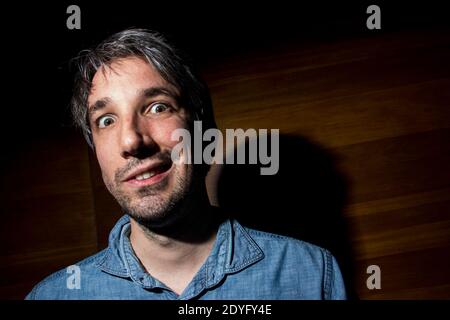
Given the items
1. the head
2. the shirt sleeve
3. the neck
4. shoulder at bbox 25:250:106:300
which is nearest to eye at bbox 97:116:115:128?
the head

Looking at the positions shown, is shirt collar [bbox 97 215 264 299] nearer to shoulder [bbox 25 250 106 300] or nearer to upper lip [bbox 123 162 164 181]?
shoulder [bbox 25 250 106 300]

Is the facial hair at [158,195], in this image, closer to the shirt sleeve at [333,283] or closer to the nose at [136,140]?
the nose at [136,140]

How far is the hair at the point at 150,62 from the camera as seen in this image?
1.23 metres

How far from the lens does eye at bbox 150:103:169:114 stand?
1.20m

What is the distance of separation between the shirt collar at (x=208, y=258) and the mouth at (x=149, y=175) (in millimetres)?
292

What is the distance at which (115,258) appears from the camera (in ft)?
4.43

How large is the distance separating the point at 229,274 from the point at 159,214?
33cm

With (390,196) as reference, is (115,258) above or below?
below

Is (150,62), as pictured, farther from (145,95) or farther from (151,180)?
(151,180)

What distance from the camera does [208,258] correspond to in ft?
4.32
